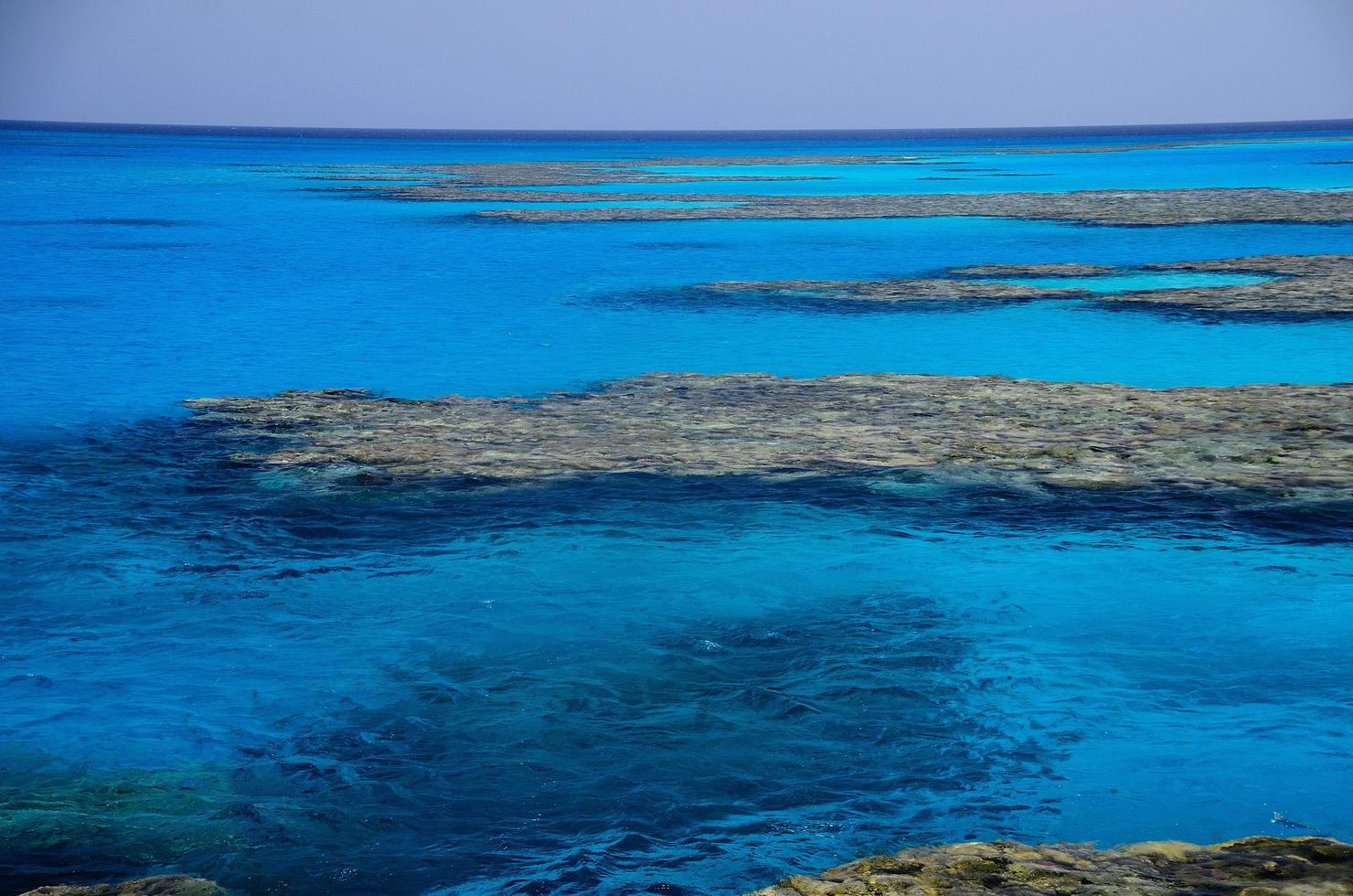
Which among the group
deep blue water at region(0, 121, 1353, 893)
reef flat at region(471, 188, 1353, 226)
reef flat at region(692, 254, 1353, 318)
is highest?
reef flat at region(471, 188, 1353, 226)

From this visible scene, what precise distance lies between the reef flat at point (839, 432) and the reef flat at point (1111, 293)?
313 inches

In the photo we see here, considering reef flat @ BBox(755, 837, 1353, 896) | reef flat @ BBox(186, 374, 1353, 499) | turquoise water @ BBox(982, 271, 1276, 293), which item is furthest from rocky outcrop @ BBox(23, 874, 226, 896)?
turquoise water @ BBox(982, 271, 1276, 293)

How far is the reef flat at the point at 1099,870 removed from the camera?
16.8 ft

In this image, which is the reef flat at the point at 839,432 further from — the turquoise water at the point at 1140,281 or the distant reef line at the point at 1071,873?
the turquoise water at the point at 1140,281

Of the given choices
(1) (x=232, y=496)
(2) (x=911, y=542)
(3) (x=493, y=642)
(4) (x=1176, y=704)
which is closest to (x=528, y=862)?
(3) (x=493, y=642)

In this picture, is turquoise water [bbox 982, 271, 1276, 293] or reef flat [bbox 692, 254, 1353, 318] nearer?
reef flat [bbox 692, 254, 1353, 318]

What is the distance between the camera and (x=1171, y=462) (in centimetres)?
1241

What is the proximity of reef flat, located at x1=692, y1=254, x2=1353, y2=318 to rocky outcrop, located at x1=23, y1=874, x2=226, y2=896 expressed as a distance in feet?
68.4

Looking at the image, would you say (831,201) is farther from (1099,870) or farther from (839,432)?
(1099,870)

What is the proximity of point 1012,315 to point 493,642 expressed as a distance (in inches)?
667

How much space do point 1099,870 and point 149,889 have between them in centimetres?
430

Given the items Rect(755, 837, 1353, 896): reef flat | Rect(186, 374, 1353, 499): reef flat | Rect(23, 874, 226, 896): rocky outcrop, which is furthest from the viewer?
Rect(186, 374, 1353, 499): reef flat

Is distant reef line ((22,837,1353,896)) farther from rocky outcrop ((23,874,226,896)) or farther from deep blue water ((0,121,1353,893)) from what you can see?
deep blue water ((0,121,1353,893))

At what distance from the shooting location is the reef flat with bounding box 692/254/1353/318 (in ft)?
77.3
